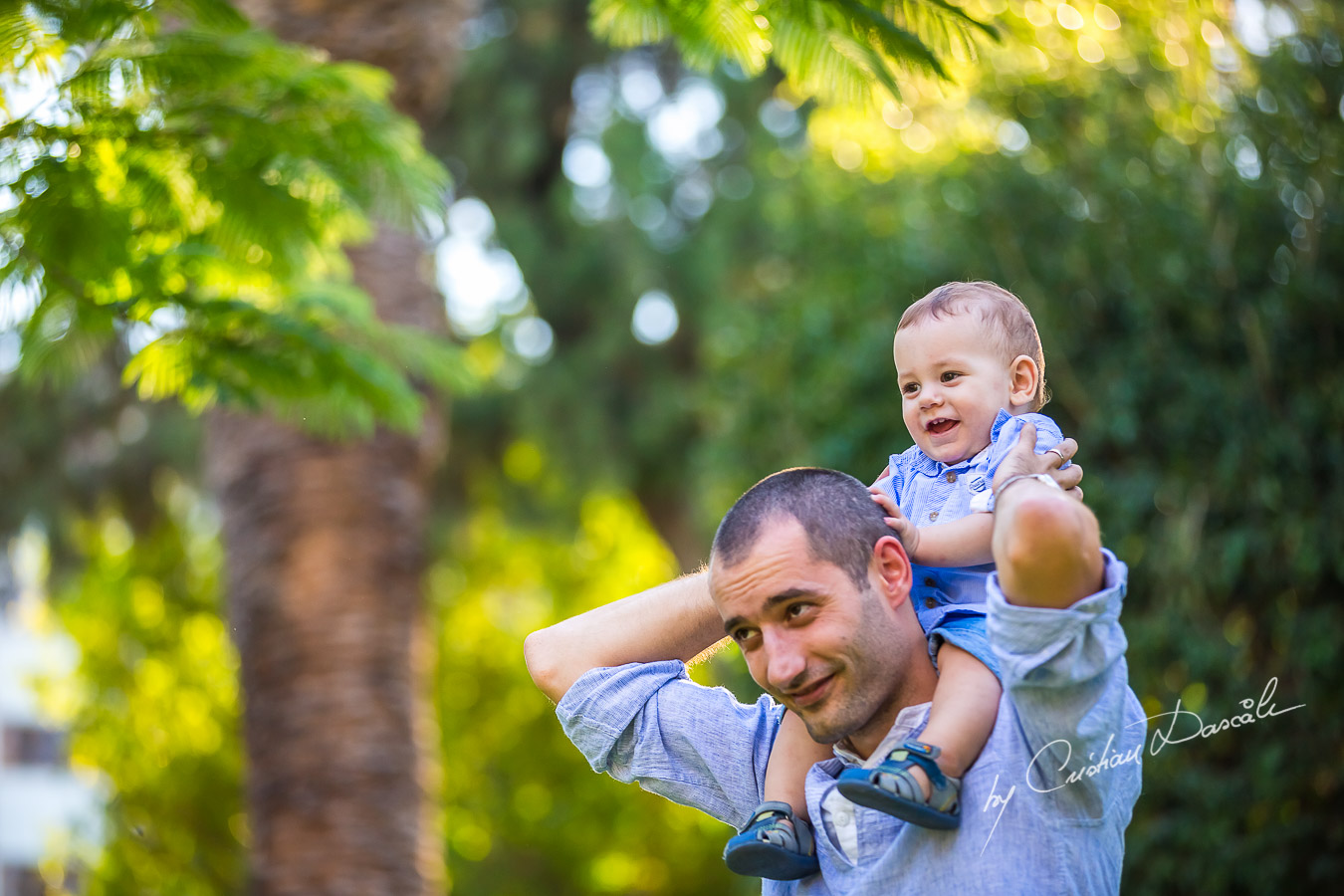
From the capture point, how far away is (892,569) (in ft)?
6.90

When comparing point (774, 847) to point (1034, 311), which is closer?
point (774, 847)

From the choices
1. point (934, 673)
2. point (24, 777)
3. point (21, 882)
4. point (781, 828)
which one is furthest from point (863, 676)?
point (21, 882)

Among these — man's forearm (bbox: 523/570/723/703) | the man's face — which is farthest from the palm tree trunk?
the man's face

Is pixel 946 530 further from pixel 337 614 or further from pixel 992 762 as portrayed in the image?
pixel 337 614

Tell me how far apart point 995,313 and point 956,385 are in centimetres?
15

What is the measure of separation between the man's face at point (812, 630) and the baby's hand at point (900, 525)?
0.10 metres

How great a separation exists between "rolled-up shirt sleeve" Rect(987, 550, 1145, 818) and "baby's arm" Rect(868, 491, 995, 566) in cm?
22

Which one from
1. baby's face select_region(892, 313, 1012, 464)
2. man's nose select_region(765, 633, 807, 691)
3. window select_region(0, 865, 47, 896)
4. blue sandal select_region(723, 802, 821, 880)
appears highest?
window select_region(0, 865, 47, 896)

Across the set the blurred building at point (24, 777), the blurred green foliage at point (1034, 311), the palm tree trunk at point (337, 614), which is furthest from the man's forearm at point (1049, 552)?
the blurred building at point (24, 777)

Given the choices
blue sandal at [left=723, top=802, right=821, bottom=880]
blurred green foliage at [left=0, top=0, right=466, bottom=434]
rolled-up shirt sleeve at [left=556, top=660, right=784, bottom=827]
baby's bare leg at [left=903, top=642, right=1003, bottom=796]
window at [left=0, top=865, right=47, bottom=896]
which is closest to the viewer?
baby's bare leg at [left=903, top=642, right=1003, bottom=796]

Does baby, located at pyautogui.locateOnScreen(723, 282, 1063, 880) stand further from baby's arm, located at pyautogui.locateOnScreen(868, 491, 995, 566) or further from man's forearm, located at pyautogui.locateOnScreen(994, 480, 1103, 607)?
man's forearm, located at pyautogui.locateOnScreen(994, 480, 1103, 607)

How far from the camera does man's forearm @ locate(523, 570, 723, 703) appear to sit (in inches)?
97.9

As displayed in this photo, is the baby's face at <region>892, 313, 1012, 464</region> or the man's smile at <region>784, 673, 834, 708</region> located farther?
the baby's face at <region>892, 313, 1012, 464</region>

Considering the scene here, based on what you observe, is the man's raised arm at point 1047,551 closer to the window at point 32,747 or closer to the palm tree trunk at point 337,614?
the palm tree trunk at point 337,614
